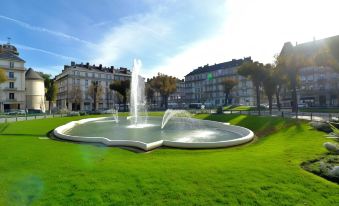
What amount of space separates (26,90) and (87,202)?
86907 millimetres

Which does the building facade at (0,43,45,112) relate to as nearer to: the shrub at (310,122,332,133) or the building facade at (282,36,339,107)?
the shrub at (310,122,332,133)

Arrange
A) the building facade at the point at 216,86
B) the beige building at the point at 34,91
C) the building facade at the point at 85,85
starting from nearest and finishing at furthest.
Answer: the beige building at the point at 34,91 → the building facade at the point at 85,85 → the building facade at the point at 216,86

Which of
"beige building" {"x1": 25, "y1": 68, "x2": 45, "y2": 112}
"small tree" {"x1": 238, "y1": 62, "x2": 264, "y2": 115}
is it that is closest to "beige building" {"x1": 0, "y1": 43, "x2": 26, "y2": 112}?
"beige building" {"x1": 25, "y1": 68, "x2": 45, "y2": 112}

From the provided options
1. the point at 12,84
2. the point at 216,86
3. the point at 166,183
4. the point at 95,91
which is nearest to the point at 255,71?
the point at 95,91

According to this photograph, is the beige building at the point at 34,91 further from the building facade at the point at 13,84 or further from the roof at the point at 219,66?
the roof at the point at 219,66

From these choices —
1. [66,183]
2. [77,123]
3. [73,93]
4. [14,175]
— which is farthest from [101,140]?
[73,93]

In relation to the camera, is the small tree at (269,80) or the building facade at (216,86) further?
the building facade at (216,86)

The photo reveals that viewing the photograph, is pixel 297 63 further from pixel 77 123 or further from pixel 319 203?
pixel 319 203

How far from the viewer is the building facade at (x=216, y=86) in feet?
354

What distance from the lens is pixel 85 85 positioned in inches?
4016

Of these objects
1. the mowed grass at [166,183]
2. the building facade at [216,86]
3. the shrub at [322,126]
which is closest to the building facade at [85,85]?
the building facade at [216,86]

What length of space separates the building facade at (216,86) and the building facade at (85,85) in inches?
1396

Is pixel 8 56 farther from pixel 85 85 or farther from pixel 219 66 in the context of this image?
pixel 219 66

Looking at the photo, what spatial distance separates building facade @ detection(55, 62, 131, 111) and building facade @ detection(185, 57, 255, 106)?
3545cm
